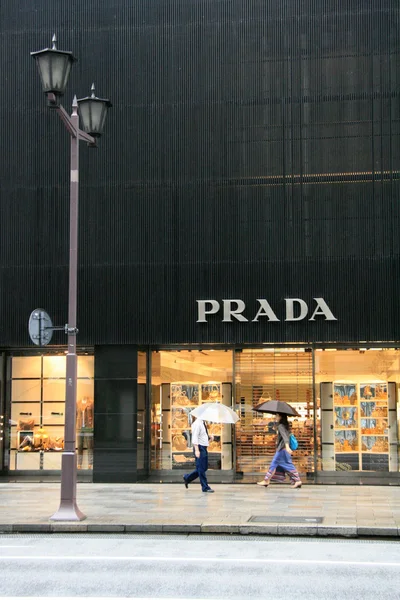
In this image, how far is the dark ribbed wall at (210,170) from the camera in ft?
65.7

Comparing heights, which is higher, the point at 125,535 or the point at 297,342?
the point at 297,342

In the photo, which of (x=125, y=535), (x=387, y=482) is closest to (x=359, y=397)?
(x=387, y=482)

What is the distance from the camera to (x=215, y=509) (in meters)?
15.6

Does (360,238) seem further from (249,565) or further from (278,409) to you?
(249,565)

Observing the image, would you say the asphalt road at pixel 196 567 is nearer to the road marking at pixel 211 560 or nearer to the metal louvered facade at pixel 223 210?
the road marking at pixel 211 560

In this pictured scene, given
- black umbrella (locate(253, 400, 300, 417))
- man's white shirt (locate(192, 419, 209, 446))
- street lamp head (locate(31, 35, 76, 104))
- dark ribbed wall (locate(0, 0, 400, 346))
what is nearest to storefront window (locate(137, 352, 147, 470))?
dark ribbed wall (locate(0, 0, 400, 346))

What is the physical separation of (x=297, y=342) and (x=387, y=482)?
383 centimetres

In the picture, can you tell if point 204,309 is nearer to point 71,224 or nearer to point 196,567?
point 71,224

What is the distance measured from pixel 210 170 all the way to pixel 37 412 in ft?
24.4

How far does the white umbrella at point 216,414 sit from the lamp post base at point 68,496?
14.3ft

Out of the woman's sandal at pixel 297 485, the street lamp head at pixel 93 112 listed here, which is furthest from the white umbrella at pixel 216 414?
the street lamp head at pixel 93 112

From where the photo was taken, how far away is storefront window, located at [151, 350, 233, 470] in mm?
20844

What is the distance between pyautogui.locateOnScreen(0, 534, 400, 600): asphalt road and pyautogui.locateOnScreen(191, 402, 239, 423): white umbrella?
16.8ft

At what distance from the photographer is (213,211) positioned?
67.3 ft
